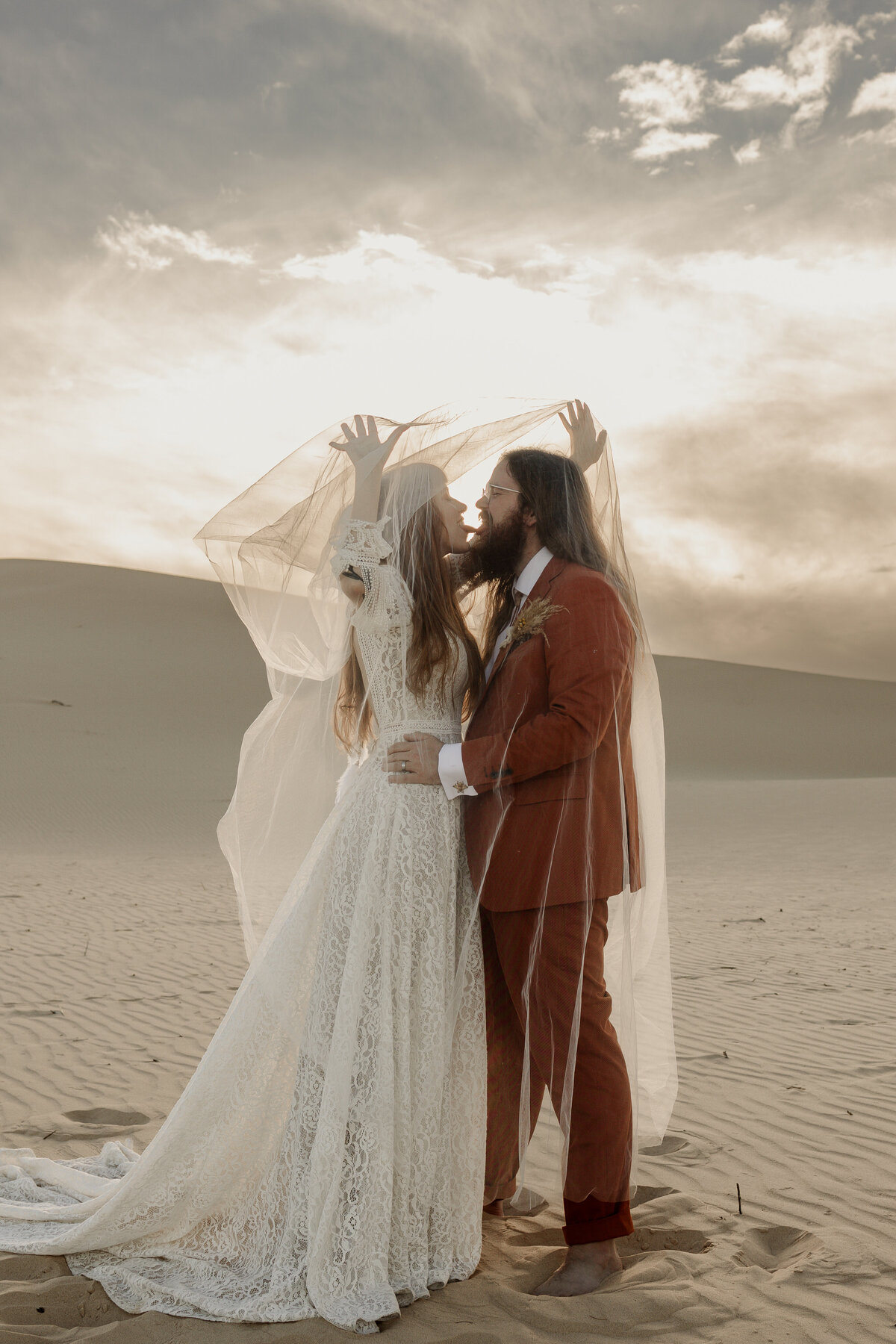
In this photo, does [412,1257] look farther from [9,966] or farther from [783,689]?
[783,689]

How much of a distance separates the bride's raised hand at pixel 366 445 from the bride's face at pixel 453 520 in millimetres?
199

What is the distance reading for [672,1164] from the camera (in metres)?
4.01

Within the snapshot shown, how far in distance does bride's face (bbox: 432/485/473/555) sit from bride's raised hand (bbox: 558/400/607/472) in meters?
0.43

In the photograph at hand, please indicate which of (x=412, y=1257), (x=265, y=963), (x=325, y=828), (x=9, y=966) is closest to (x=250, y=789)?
(x=325, y=828)

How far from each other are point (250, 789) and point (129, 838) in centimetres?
1421

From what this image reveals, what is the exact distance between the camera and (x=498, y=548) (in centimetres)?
312

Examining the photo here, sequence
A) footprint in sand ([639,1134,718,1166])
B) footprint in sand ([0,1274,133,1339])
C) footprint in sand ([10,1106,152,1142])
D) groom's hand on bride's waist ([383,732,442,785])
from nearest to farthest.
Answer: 1. footprint in sand ([0,1274,133,1339])
2. groom's hand on bride's waist ([383,732,442,785])
3. footprint in sand ([639,1134,718,1166])
4. footprint in sand ([10,1106,152,1142])

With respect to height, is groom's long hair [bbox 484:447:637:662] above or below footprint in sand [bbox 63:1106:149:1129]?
above

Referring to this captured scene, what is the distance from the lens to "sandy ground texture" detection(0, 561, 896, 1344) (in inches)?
111

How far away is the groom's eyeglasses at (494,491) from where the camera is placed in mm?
3107

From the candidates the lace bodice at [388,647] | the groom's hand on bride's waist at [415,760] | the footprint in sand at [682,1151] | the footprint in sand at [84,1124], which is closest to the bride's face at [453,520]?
the lace bodice at [388,647]

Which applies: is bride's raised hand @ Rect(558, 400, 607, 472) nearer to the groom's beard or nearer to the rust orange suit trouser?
the groom's beard

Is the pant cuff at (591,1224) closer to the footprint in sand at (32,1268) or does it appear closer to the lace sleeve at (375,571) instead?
the footprint in sand at (32,1268)

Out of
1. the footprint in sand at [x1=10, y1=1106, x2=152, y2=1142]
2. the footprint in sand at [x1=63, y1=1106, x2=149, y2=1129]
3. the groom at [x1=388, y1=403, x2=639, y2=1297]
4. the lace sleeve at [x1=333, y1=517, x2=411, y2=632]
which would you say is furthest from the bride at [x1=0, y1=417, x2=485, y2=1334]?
the footprint in sand at [x1=63, y1=1106, x2=149, y2=1129]
